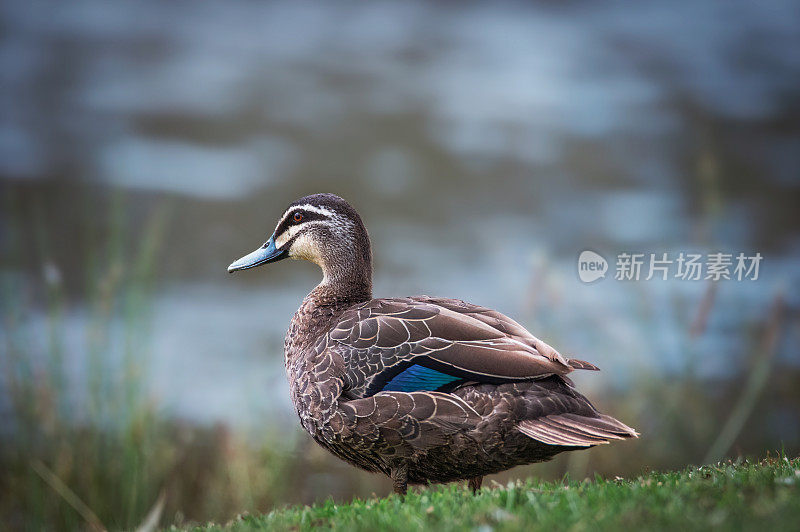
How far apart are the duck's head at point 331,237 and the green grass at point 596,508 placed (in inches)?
62.2

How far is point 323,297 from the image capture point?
17.2ft

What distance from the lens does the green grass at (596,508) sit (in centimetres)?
316

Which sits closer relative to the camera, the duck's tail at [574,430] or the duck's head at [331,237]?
the duck's tail at [574,430]

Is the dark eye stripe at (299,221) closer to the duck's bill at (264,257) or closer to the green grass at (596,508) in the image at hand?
the duck's bill at (264,257)

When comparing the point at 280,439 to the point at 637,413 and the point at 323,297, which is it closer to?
the point at 323,297

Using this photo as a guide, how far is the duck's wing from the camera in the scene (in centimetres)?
421

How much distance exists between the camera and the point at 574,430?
3.97 meters

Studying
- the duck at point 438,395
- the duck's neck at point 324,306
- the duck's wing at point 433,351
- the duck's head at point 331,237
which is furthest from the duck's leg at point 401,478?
the duck's head at point 331,237

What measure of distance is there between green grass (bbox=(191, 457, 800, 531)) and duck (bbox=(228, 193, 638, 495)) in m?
0.24


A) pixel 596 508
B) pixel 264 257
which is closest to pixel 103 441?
pixel 264 257

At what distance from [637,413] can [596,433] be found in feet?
13.9

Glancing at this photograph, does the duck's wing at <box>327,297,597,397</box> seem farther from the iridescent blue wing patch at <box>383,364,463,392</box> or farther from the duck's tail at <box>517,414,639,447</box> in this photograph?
the duck's tail at <box>517,414,639,447</box>

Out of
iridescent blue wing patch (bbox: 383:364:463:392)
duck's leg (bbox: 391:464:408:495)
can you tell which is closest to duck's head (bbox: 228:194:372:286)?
iridescent blue wing patch (bbox: 383:364:463:392)

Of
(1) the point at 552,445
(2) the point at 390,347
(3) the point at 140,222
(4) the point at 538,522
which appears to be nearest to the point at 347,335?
(2) the point at 390,347
